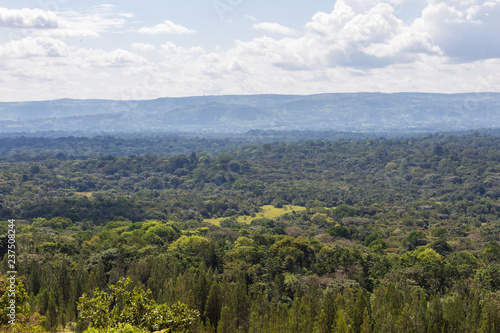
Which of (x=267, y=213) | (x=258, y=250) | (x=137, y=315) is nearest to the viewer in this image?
(x=137, y=315)

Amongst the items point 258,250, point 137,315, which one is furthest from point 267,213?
point 137,315

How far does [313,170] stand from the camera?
157000 millimetres

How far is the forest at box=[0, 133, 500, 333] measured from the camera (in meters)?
30.7

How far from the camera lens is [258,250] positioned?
49219 mm

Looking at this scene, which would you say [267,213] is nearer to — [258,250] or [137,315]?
[258,250]

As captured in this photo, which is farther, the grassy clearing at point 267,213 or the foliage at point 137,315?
the grassy clearing at point 267,213

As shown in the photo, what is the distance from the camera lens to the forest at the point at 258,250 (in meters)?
30.7

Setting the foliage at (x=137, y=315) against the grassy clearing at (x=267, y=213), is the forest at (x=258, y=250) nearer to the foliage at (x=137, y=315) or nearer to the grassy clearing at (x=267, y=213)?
the foliage at (x=137, y=315)

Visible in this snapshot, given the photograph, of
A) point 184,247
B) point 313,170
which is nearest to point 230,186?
point 313,170

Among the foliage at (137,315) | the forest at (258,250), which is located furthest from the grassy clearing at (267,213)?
the foliage at (137,315)

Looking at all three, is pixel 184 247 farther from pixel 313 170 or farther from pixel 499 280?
→ pixel 313 170

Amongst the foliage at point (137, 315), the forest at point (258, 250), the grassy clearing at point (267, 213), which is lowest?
the grassy clearing at point (267, 213)

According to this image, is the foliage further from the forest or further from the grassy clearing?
the grassy clearing

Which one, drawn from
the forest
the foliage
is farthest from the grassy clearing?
the foliage
